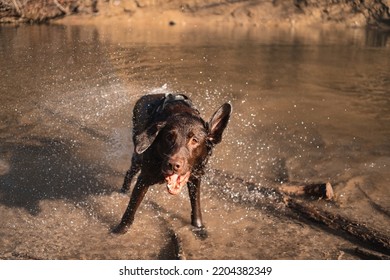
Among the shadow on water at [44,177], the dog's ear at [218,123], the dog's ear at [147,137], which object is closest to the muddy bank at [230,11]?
the shadow on water at [44,177]

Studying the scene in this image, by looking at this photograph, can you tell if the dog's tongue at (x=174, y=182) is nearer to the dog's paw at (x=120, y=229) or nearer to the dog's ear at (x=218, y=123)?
the dog's ear at (x=218, y=123)

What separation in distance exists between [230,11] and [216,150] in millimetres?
15339

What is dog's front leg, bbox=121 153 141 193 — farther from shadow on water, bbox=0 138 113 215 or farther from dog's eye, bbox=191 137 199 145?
dog's eye, bbox=191 137 199 145

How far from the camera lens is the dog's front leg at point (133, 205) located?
192 inches

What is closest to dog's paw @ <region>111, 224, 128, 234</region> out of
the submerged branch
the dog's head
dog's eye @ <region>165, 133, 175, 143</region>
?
the dog's head

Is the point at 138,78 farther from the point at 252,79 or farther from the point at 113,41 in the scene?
the point at 113,41

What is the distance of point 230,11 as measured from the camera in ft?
72.0

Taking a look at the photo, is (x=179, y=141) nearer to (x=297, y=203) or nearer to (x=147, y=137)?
(x=147, y=137)

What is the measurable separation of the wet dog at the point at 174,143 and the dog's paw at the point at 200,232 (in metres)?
0.39

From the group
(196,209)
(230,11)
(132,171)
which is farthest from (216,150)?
(230,11)

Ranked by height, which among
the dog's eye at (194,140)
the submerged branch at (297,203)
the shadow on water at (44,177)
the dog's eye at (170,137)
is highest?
the dog's eye at (170,137)

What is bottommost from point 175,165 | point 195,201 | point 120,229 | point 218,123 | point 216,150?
point 216,150

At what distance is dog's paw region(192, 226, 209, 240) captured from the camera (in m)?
5.23

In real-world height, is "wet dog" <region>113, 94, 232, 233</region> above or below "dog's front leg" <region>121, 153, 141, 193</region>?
above
